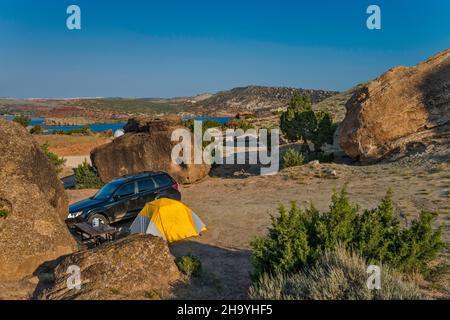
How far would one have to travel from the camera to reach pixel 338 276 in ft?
17.5

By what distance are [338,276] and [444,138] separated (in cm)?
1849

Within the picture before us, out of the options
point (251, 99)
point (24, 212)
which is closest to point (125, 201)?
point (24, 212)

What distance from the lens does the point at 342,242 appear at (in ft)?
22.5

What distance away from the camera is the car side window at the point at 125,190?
13.4 metres

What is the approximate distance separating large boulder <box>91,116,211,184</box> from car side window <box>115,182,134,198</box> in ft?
26.2

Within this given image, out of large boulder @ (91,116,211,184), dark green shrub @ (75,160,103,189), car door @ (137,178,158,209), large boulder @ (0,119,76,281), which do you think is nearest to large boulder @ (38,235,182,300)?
large boulder @ (0,119,76,281)

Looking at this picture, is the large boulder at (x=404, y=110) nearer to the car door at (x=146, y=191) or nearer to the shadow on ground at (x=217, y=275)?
the car door at (x=146, y=191)

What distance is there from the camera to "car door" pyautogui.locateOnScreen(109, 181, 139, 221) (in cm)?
1309

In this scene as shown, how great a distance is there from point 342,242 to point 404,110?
16732 mm

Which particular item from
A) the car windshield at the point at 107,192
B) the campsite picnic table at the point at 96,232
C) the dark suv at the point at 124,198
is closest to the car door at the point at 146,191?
the dark suv at the point at 124,198

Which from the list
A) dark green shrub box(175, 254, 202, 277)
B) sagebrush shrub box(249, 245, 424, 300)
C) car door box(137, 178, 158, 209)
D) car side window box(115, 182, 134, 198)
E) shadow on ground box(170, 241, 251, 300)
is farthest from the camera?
car door box(137, 178, 158, 209)

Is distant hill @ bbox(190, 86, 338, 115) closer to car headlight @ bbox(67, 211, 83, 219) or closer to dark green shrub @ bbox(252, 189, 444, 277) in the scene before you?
car headlight @ bbox(67, 211, 83, 219)
